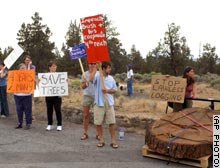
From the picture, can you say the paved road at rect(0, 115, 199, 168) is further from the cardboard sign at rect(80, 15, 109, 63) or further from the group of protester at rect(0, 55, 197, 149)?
the cardboard sign at rect(80, 15, 109, 63)

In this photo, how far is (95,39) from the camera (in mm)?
8109

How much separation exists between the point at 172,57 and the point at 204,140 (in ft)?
115

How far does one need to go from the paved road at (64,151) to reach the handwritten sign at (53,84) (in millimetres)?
1013

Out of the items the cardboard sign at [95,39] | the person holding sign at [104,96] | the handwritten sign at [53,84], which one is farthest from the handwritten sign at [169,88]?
the handwritten sign at [53,84]

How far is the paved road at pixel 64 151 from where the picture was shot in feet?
22.4

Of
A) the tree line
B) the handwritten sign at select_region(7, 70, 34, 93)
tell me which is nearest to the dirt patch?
the handwritten sign at select_region(7, 70, 34, 93)

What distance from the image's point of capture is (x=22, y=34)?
47844 mm

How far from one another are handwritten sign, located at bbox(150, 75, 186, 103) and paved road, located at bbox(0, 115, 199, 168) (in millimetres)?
1166

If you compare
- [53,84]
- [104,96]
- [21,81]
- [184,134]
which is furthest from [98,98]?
[21,81]

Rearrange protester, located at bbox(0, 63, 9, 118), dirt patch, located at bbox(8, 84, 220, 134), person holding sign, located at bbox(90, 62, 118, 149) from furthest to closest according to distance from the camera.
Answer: protester, located at bbox(0, 63, 9, 118)
dirt patch, located at bbox(8, 84, 220, 134)
person holding sign, located at bbox(90, 62, 118, 149)

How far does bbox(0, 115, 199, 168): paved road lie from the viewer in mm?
6824

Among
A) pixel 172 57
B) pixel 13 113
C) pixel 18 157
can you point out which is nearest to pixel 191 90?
pixel 18 157

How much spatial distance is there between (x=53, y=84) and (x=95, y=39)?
90.3 inches

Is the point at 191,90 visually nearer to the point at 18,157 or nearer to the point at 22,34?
the point at 18,157
